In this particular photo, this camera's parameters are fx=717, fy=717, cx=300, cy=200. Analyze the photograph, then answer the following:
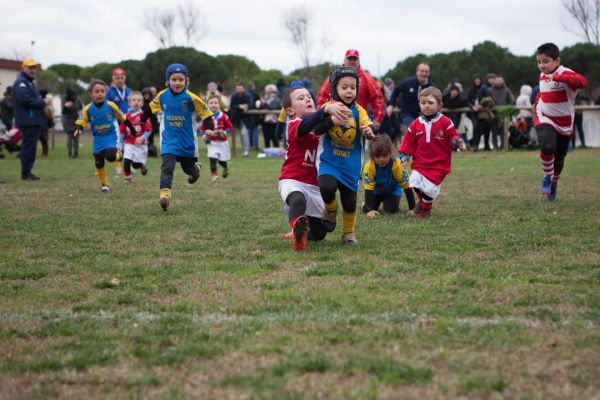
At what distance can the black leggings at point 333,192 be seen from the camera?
6668 mm

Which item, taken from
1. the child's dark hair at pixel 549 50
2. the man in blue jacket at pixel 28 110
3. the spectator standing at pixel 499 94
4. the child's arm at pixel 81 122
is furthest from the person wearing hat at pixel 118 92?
the spectator standing at pixel 499 94

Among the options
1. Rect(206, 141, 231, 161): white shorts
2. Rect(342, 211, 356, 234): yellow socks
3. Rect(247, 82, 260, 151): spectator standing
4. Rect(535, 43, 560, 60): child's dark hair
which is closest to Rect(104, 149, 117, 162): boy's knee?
Rect(206, 141, 231, 161): white shorts

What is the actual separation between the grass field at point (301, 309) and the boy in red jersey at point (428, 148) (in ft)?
1.49

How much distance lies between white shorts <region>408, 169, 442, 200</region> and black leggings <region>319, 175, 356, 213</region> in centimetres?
233

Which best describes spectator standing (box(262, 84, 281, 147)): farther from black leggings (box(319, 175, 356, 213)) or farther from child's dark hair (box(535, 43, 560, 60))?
black leggings (box(319, 175, 356, 213))

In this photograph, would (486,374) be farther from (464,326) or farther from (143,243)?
(143,243)

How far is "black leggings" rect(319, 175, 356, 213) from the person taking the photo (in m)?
6.67

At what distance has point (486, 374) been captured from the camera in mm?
3355

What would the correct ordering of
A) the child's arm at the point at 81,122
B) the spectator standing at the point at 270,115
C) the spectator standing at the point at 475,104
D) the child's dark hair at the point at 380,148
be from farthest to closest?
the spectator standing at the point at 270,115 < the spectator standing at the point at 475,104 < the child's arm at the point at 81,122 < the child's dark hair at the point at 380,148

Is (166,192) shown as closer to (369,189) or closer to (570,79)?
(369,189)

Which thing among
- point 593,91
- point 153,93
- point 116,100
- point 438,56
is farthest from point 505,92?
point 438,56

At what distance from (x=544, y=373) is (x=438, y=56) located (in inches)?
1689

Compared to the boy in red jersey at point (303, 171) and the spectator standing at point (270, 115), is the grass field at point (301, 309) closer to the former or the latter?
the boy in red jersey at point (303, 171)

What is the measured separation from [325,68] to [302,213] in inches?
1941
